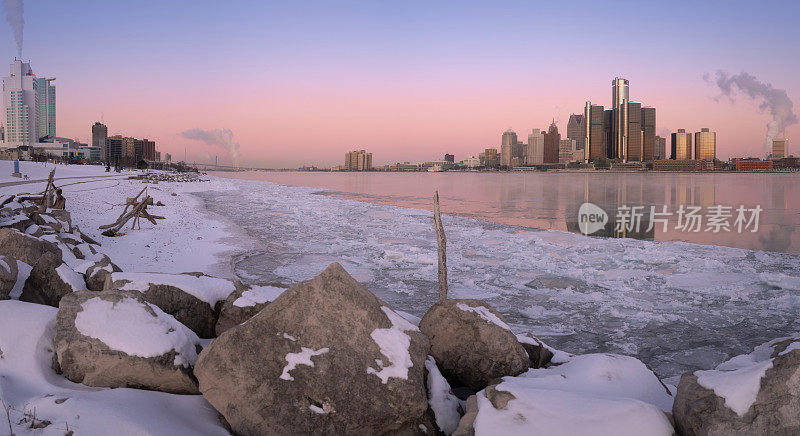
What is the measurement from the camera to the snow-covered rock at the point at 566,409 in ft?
12.2

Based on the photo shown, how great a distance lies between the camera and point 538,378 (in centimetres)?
479

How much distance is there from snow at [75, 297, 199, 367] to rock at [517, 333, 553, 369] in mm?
3810

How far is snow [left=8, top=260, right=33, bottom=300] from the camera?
18.8ft

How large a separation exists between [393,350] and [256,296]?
244 centimetres

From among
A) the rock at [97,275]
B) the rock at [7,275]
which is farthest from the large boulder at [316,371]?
the rock at [97,275]

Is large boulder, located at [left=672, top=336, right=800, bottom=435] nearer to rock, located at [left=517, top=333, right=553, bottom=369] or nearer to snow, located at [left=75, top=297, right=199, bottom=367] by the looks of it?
rock, located at [left=517, top=333, right=553, bottom=369]

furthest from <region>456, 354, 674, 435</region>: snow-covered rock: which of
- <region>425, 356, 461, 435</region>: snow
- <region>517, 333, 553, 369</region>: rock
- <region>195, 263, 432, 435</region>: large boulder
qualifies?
<region>517, 333, 553, 369</region>: rock

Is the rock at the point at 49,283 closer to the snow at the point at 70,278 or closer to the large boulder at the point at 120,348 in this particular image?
the snow at the point at 70,278

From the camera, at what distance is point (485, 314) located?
223 inches

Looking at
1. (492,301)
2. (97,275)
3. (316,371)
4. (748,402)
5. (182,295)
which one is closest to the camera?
(748,402)

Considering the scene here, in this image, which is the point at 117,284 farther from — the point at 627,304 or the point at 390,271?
the point at 627,304

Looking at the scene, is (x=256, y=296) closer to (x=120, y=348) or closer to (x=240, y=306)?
(x=240, y=306)

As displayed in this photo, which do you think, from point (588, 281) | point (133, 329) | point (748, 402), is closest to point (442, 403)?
point (748, 402)

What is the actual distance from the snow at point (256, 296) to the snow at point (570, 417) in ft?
10.6
